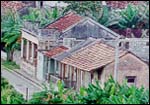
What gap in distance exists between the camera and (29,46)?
30781 mm

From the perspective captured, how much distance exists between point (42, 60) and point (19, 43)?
4351 mm

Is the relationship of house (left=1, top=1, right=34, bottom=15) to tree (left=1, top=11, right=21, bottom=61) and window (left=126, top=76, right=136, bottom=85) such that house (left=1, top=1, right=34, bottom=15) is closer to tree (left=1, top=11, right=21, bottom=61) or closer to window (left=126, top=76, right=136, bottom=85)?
tree (left=1, top=11, right=21, bottom=61)

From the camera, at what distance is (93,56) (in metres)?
25.3

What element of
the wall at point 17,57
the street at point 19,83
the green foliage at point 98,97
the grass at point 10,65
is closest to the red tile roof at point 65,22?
the street at point 19,83

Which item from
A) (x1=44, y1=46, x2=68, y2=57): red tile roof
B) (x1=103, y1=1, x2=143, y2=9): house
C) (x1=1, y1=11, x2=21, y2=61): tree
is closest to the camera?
(x1=44, y1=46, x2=68, y2=57): red tile roof

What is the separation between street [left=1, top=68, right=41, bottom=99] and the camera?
2554 centimetres

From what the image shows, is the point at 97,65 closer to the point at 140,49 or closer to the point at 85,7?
the point at 140,49

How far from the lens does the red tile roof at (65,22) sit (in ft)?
96.0

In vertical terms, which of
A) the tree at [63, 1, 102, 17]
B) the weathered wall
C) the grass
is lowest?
the grass

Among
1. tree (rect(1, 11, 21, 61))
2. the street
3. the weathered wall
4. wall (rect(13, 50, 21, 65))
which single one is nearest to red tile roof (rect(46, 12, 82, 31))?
the street

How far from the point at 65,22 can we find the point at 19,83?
382 cm

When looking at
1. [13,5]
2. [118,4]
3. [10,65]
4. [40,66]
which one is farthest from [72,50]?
[118,4]

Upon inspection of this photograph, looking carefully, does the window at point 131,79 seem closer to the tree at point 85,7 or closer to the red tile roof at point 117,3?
the tree at point 85,7

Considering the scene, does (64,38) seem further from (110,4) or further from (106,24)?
(110,4)
